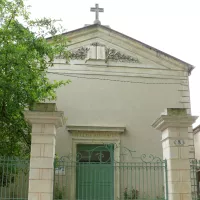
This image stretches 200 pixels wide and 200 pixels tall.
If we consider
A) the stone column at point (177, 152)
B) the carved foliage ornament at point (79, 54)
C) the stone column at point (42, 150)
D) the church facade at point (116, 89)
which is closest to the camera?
the stone column at point (42, 150)

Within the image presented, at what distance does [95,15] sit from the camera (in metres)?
13.4

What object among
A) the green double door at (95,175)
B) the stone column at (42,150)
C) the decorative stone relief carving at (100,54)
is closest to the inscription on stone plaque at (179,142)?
the green double door at (95,175)

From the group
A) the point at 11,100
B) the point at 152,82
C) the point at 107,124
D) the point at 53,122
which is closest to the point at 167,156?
the point at 53,122

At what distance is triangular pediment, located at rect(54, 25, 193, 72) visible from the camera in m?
11.8

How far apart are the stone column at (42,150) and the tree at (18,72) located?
0.98 meters

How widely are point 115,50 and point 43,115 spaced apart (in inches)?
249

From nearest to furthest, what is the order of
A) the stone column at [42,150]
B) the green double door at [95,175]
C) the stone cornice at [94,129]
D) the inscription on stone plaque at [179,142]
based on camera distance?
the stone column at [42,150] < the inscription on stone plaque at [179,142] < the green double door at [95,175] < the stone cornice at [94,129]

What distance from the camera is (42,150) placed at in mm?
6180

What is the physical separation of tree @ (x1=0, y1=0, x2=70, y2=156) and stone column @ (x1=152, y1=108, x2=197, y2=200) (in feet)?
10.0

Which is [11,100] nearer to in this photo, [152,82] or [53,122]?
[53,122]

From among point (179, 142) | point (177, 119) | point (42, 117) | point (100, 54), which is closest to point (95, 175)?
point (42, 117)

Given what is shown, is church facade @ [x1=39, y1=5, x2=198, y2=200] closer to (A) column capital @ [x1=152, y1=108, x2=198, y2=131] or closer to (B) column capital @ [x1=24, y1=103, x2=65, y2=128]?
(A) column capital @ [x1=152, y1=108, x2=198, y2=131]

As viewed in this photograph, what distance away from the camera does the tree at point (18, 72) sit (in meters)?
7.15

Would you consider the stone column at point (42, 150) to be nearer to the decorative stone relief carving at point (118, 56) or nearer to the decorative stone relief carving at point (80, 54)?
the decorative stone relief carving at point (80, 54)
